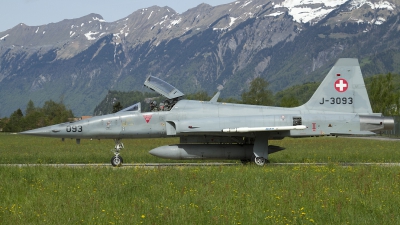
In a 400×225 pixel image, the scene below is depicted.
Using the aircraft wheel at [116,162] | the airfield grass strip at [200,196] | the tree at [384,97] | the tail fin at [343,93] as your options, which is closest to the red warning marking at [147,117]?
the aircraft wheel at [116,162]

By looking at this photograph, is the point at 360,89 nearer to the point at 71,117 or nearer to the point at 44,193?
the point at 44,193

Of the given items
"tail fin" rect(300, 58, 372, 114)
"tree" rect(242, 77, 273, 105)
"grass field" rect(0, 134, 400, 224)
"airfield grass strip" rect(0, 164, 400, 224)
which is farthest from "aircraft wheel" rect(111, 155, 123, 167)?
"tree" rect(242, 77, 273, 105)

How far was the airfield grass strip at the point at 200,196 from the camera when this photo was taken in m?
11.3

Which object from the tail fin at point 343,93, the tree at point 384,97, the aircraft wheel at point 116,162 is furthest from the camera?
the tree at point 384,97

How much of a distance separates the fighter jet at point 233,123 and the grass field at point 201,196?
2890 millimetres

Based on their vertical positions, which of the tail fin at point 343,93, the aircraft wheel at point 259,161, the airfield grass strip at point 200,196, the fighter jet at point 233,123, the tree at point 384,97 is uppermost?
the tree at point 384,97

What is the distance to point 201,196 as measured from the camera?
13.4m

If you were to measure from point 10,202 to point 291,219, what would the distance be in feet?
20.8

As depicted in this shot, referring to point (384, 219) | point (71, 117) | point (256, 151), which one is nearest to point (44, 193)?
point (384, 219)

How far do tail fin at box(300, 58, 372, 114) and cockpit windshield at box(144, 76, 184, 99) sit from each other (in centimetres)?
503

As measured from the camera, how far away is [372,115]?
21.8m

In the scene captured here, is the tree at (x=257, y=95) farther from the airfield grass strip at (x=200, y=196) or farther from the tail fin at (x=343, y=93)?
the airfield grass strip at (x=200, y=196)

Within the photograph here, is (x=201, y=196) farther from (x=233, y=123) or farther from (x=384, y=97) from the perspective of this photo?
(x=384, y=97)

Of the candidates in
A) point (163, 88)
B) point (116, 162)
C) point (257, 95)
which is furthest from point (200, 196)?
point (257, 95)
